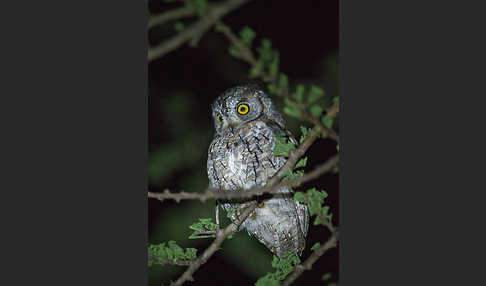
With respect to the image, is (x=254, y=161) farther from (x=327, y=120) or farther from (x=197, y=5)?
(x=197, y=5)

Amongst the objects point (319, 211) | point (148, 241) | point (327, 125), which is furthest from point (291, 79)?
point (148, 241)

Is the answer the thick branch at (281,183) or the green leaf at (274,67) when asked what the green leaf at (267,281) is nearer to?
the thick branch at (281,183)

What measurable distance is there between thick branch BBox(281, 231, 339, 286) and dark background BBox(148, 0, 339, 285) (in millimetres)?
30

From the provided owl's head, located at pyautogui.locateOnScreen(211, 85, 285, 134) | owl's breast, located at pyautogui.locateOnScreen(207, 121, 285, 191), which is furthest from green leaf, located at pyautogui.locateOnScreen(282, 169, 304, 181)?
owl's head, located at pyautogui.locateOnScreen(211, 85, 285, 134)

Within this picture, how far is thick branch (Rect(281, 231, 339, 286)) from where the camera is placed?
5.78 feet

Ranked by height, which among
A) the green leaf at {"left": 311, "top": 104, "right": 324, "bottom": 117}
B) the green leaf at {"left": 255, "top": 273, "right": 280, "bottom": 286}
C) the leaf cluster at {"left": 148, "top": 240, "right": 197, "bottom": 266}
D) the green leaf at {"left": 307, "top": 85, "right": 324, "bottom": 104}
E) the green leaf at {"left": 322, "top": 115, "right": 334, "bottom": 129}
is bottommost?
the green leaf at {"left": 255, "top": 273, "right": 280, "bottom": 286}

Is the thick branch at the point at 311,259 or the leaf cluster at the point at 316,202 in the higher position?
the leaf cluster at the point at 316,202

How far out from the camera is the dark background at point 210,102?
1778 mm

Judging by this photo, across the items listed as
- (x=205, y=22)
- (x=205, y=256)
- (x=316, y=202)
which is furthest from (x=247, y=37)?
(x=205, y=256)

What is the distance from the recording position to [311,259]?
6.15ft

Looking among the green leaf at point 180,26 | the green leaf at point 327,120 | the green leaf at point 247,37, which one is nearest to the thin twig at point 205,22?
the green leaf at point 180,26

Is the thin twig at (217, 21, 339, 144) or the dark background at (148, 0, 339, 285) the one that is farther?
the dark background at (148, 0, 339, 285)

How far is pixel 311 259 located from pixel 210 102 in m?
1.12

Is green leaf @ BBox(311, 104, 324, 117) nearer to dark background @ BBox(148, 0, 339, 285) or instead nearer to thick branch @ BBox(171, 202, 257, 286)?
dark background @ BBox(148, 0, 339, 285)
